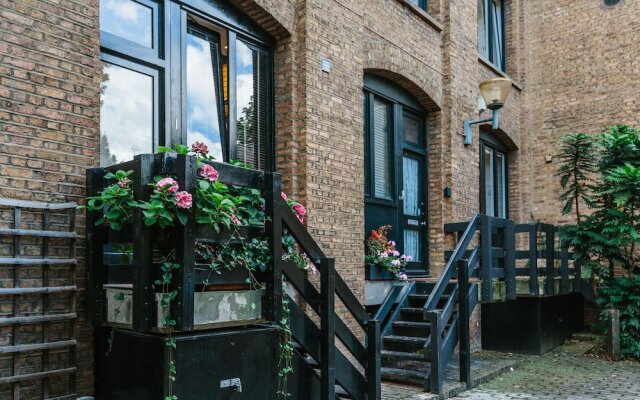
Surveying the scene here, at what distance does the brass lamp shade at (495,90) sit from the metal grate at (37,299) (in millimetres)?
6335

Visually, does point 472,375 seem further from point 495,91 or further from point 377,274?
point 495,91

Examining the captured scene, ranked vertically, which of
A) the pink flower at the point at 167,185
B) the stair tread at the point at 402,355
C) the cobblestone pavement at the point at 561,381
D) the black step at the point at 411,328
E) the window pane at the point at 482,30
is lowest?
the cobblestone pavement at the point at 561,381

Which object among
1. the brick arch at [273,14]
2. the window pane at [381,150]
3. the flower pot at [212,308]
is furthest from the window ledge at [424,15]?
the flower pot at [212,308]

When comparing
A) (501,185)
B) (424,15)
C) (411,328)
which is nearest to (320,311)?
(411,328)

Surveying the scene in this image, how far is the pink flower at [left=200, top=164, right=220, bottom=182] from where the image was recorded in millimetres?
4047

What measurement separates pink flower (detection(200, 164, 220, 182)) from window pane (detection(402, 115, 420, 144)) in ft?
18.4

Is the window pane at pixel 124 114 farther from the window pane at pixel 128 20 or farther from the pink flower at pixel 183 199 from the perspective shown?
the pink flower at pixel 183 199

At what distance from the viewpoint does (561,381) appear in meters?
7.60

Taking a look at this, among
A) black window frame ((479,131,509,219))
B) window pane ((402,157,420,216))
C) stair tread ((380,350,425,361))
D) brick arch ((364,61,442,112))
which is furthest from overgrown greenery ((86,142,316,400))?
black window frame ((479,131,509,219))

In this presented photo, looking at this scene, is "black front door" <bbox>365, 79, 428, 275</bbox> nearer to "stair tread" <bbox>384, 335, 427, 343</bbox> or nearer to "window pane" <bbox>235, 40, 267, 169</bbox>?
"stair tread" <bbox>384, 335, 427, 343</bbox>

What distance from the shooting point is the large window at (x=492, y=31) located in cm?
1187

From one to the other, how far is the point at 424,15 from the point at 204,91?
14.3 ft

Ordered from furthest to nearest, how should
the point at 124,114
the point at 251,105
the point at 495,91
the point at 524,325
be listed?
1. the point at 524,325
2. the point at 495,91
3. the point at 251,105
4. the point at 124,114

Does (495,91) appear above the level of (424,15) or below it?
below
